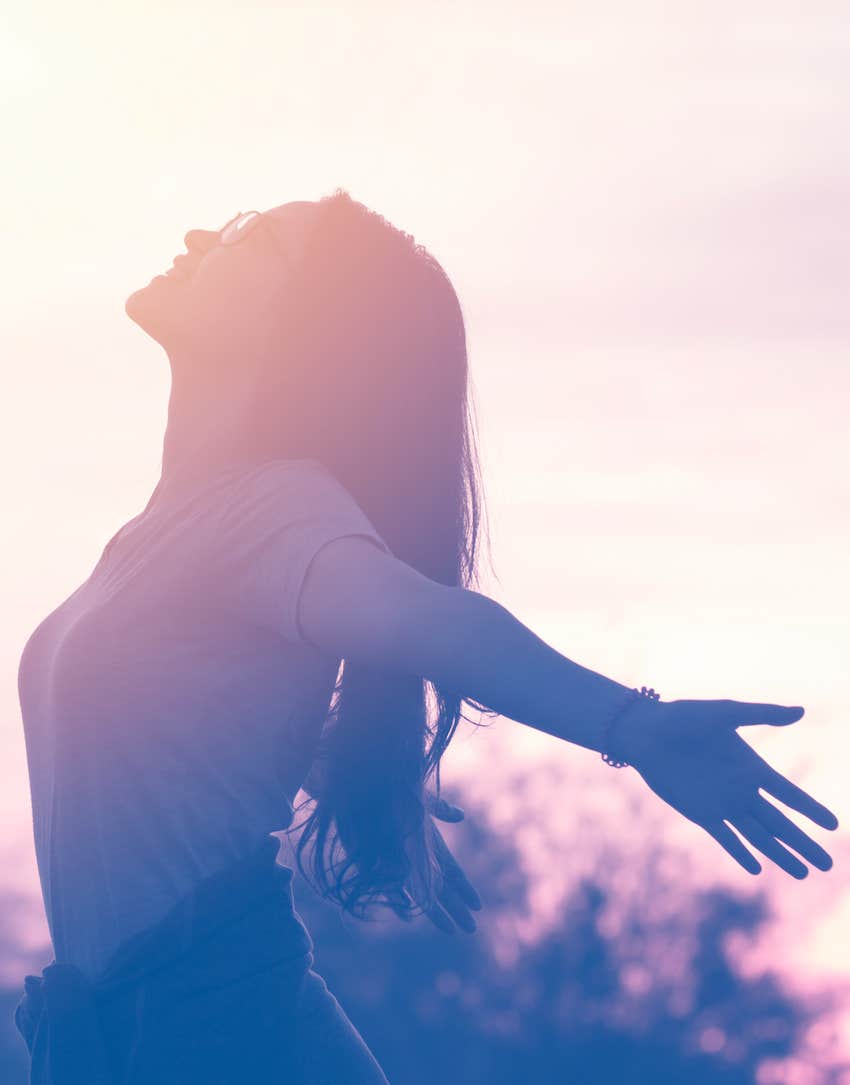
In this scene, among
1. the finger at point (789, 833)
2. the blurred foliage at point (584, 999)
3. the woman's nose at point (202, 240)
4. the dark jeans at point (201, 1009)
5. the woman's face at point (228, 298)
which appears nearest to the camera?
the finger at point (789, 833)

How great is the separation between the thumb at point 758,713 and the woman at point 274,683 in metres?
0.02

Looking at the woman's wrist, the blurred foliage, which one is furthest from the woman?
the blurred foliage

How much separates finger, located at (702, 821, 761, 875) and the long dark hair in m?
0.97

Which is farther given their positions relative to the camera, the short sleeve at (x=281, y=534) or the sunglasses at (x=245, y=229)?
the sunglasses at (x=245, y=229)

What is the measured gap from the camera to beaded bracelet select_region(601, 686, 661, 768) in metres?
2.13

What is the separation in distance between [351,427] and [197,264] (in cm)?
60

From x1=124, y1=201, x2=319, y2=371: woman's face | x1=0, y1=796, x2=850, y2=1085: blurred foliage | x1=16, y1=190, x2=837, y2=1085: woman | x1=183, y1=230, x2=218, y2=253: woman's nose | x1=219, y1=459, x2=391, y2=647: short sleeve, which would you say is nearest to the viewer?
x1=16, y1=190, x2=837, y2=1085: woman

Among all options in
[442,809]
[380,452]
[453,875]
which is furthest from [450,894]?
[380,452]

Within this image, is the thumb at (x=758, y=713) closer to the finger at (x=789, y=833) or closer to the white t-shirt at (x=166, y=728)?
the finger at (x=789, y=833)

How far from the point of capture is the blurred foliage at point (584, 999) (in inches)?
864

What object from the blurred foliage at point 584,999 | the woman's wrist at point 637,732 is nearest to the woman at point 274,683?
the woman's wrist at point 637,732

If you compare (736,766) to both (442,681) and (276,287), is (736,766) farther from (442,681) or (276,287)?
(276,287)

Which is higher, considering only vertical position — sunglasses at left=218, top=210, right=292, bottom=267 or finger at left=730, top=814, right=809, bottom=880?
sunglasses at left=218, top=210, right=292, bottom=267

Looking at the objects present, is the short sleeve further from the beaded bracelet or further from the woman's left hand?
the woman's left hand
